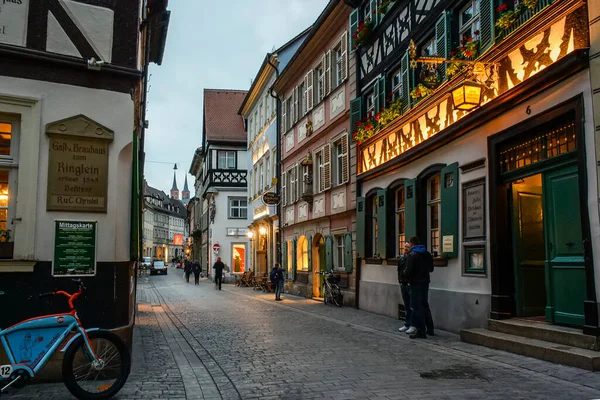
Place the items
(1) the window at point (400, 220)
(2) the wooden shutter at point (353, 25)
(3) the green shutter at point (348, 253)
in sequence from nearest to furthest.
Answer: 1. (1) the window at point (400, 220)
2. (3) the green shutter at point (348, 253)
3. (2) the wooden shutter at point (353, 25)

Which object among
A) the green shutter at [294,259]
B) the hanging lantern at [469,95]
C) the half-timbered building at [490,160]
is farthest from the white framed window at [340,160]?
the hanging lantern at [469,95]

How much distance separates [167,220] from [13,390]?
11995 cm

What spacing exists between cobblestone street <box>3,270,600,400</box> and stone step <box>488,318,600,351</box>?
0.50m

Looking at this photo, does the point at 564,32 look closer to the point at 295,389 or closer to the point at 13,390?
the point at 295,389

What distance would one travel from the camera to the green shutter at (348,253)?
17.7 metres

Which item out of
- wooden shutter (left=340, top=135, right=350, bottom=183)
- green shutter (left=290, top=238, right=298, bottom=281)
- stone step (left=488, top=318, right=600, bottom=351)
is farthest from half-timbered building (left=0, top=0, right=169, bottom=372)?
green shutter (left=290, top=238, right=298, bottom=281)

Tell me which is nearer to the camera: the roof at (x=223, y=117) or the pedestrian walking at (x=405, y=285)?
the pedestrian walking at (x=405, y=285)

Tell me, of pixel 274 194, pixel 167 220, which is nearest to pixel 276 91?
pixel 274 194

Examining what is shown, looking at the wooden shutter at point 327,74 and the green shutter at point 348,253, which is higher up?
the wooden shutter at point 327,74

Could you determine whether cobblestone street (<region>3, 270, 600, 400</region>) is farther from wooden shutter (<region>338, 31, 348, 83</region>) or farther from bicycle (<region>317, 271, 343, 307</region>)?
wooden shutter (<region>338, 31, 348, 83</region>)

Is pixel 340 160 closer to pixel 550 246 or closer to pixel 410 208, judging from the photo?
pixel 410 208

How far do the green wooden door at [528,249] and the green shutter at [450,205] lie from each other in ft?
4.96

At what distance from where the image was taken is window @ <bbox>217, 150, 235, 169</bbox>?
155 feet

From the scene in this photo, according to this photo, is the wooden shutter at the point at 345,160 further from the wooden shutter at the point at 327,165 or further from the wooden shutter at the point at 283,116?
the wooden shutter at the point at 283,116
